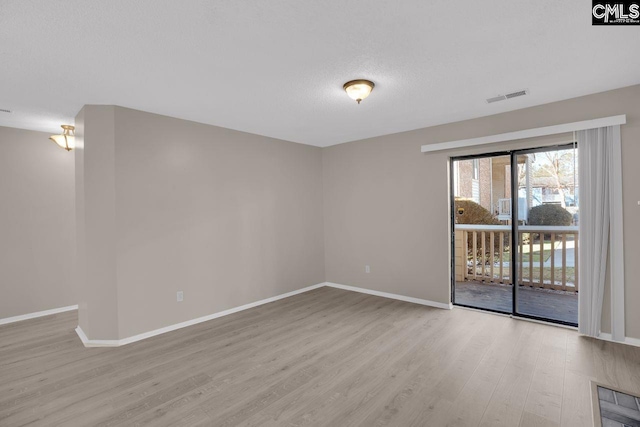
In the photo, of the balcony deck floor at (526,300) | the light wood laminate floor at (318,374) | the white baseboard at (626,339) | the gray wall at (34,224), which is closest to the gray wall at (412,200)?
the white baseboard at (626,339)

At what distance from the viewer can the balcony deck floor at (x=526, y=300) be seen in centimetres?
377

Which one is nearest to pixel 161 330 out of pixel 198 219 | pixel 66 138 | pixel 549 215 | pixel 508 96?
pixel 198 219

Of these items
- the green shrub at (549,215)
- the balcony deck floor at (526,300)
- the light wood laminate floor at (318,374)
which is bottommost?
the light wood laminate floor at (318,374)

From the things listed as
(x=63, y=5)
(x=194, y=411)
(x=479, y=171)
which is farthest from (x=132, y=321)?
(x=479, y=171)

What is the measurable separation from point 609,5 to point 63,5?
3232 mm

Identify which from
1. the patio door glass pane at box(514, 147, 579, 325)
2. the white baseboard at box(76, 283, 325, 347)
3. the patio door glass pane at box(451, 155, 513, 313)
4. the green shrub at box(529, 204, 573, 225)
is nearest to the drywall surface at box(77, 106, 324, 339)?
the white baseboard at box(76, 283, 325, 347)

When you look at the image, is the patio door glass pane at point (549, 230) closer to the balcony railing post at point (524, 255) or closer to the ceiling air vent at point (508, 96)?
the balcony railing post at point (524, 255)

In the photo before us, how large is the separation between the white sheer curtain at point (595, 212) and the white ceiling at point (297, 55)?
1.83 feet

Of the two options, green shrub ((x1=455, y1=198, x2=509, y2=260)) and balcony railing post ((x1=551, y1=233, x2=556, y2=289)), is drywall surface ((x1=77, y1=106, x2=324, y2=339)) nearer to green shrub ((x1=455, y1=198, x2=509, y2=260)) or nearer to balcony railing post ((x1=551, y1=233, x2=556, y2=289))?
green shrub ((x1=455, y1=198, x2=509, y2=260))

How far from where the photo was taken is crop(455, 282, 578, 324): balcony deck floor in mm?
3772

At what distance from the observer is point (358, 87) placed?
111 inches

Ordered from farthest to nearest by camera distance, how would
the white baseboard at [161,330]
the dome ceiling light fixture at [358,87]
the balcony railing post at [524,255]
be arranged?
the balcony railing post at [524,255], the white baseboard at [161,330], the dome ceiling light fixture at [358,87]

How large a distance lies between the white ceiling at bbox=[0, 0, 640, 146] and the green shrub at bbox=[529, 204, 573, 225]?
1.27 metres

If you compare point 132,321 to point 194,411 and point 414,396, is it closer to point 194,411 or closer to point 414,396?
point 194,411
